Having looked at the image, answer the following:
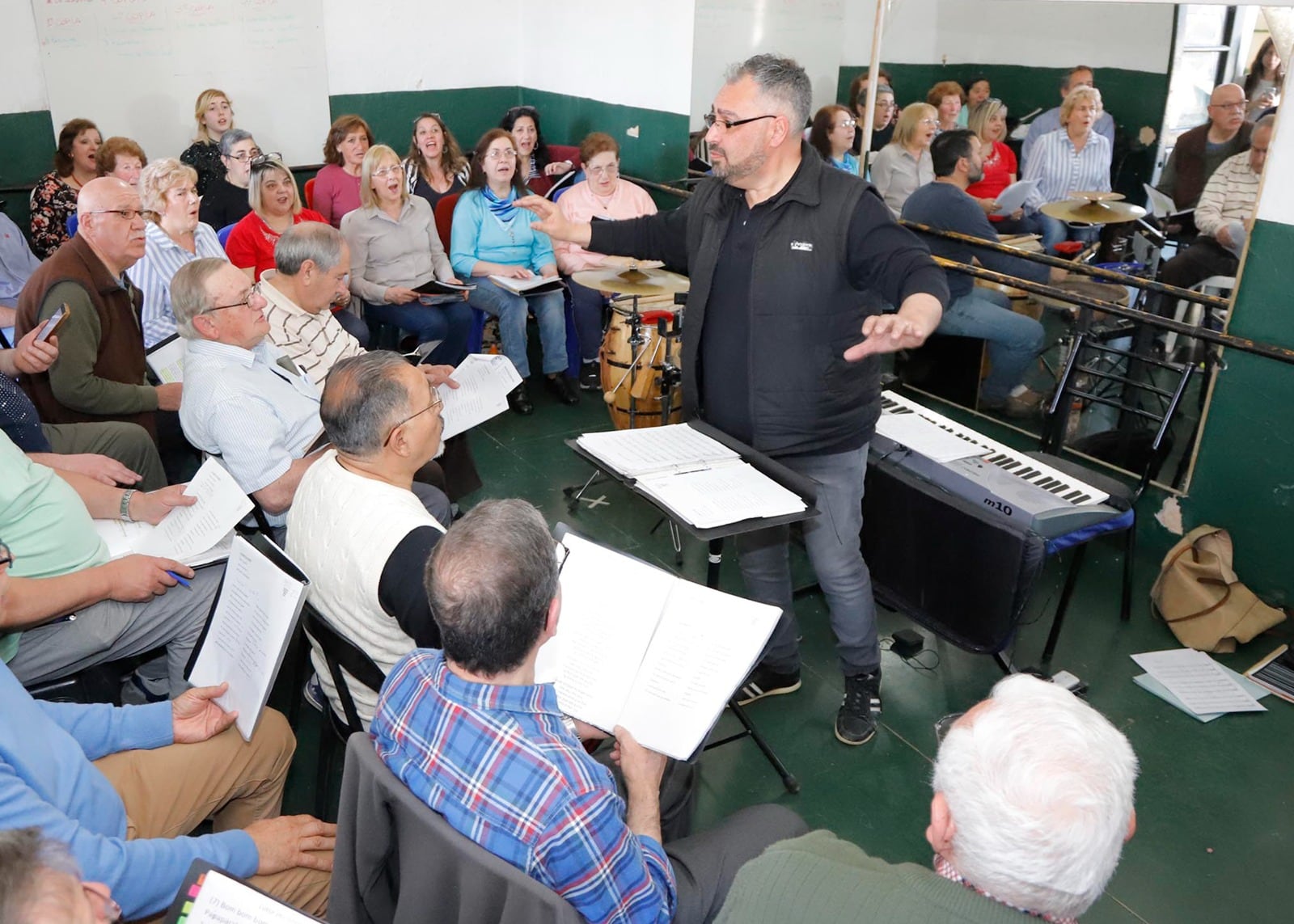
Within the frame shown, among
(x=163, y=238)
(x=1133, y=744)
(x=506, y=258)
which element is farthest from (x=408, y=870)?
(x=506, y=258)

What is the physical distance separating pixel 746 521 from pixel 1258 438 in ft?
7.69

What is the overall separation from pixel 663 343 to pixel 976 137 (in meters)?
1.80

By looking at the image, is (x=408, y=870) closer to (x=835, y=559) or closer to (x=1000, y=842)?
(x=1000, y=842)

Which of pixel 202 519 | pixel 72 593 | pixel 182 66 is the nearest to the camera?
pixel 72 593

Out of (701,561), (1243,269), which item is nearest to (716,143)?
(701,561)

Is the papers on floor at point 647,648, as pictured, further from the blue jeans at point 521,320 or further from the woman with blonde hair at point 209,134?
the woman with blonde hair at point 209,134

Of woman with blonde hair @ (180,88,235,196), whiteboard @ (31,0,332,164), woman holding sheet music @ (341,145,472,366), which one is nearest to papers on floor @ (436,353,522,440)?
woman holding sheet music @ (341,145,472,366)

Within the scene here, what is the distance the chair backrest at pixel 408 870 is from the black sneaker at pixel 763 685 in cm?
167

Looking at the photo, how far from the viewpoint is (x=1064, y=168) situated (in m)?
4.70

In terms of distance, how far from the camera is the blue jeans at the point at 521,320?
18.4ft

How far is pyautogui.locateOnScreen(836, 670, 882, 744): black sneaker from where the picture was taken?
302cm

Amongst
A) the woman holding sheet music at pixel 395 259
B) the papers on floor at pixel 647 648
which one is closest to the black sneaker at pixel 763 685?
the papers on floor at pixel 647 648

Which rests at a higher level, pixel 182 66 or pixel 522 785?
pixel 182 66

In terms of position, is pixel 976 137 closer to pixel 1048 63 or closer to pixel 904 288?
pixel 1048 63
